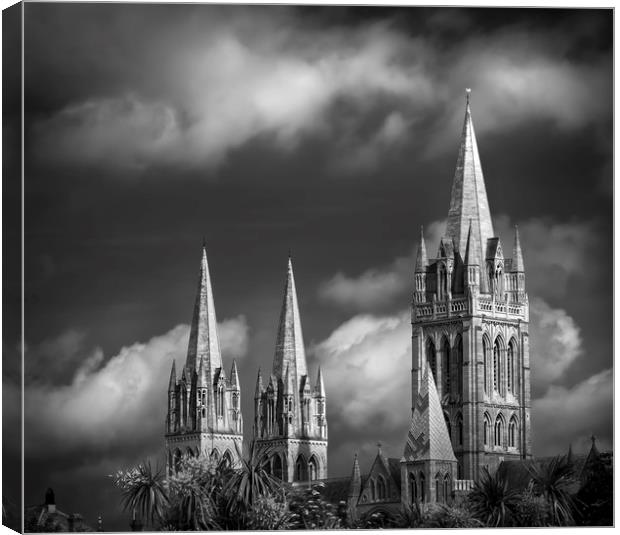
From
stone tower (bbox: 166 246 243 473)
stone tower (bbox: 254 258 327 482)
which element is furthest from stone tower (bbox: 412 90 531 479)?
stone tower (bbox: 166 246 243 473)

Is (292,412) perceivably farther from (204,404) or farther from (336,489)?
(336,489)

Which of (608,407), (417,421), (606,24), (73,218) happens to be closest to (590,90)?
(606,24)

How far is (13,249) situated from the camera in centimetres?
4628

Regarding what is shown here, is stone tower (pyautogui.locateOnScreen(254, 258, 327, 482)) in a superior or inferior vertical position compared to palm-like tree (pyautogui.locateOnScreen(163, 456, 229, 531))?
superior

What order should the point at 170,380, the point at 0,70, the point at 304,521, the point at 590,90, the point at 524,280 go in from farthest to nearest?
the point at 170,380 < the point at 524,280 < the point at 304,521 < the point at 590,90 < the point at 0,70

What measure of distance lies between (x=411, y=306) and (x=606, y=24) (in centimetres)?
2640

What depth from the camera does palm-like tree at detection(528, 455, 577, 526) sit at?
166ft

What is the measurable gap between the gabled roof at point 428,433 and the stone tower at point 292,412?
13673 millimetres

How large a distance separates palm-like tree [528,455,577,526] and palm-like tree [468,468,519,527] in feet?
2.90

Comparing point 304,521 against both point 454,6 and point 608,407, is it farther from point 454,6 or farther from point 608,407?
point 454,6

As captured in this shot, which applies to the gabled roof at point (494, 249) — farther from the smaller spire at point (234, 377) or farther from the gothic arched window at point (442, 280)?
the smaller spire at point (234, 377)

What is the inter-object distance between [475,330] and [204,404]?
12.8 m

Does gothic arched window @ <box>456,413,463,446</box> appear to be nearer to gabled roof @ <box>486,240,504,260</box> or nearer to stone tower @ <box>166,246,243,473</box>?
gabled roof @ <box>486,240,504,260</box>

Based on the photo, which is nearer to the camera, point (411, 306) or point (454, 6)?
point (454, 6)
